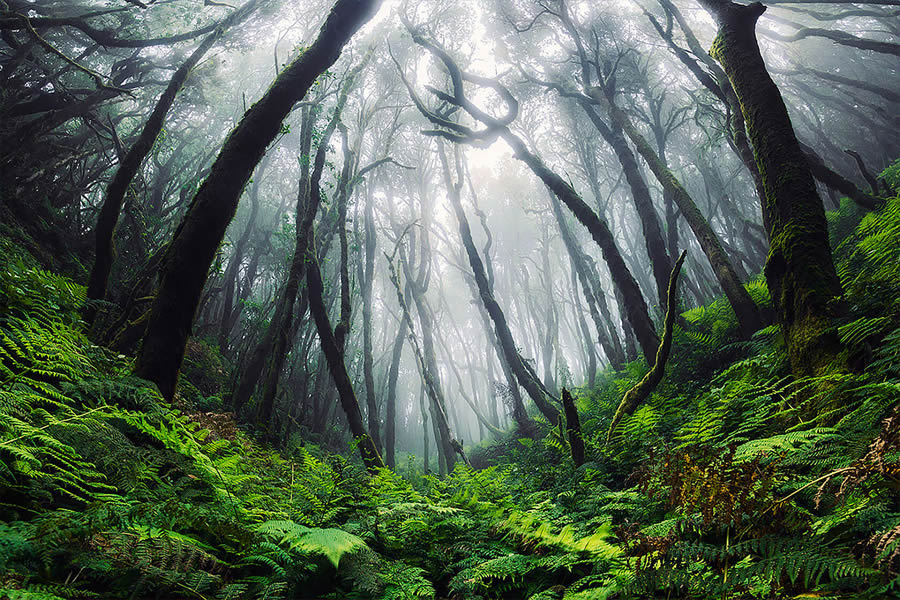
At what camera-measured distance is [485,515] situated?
3.00 metres

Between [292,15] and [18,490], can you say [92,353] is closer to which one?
[18,490]

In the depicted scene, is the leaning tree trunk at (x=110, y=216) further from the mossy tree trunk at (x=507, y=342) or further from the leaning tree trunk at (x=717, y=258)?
the leaning tree trunk at (x=717, y=258)

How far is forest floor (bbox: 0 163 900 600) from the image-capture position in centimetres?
137

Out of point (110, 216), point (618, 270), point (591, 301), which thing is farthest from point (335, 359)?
point (591, 301)

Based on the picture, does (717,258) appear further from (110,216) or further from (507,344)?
(110,216)

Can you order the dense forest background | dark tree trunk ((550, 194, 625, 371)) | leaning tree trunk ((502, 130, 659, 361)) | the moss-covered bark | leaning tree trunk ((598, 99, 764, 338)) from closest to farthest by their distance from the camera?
the dense forest background
the moss-covered bark
leaning tree trunk ((598, 99, 764, 338))
leaning tree trunk ((502, 130, 659, 361))
dark tree trunk ((550, 194, 625, 371))

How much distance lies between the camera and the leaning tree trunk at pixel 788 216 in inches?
108

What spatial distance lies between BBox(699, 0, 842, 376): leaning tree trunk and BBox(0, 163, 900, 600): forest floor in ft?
0.63

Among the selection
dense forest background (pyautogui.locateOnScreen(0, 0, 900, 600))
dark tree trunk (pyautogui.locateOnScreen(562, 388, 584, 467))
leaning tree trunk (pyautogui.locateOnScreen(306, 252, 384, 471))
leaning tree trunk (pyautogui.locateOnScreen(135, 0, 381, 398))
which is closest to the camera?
dense forest background (pyautogui.locateOnScreen(0, 0, 900, 600))

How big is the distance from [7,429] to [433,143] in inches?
671

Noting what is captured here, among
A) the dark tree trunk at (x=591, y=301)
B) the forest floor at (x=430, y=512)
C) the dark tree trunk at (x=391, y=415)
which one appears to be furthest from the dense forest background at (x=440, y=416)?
the dark tree trunk at (x=591, y=301)

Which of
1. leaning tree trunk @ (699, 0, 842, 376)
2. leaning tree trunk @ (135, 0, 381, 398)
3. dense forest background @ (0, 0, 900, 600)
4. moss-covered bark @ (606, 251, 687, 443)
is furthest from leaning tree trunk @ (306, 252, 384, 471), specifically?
leaning tree trunk @ (699, 0, 842, 376)

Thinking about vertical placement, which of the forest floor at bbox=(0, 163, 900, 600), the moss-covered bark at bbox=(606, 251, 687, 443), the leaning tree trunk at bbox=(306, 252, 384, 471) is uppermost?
the leaning tree trunk at bbox=(306, 252, 384, 471)

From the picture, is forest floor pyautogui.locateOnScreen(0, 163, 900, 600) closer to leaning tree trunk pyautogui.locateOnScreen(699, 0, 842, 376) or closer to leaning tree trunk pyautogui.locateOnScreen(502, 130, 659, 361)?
leaning tree trunk pyautogui.locateOnScreen(699, 0, 842, 376)
